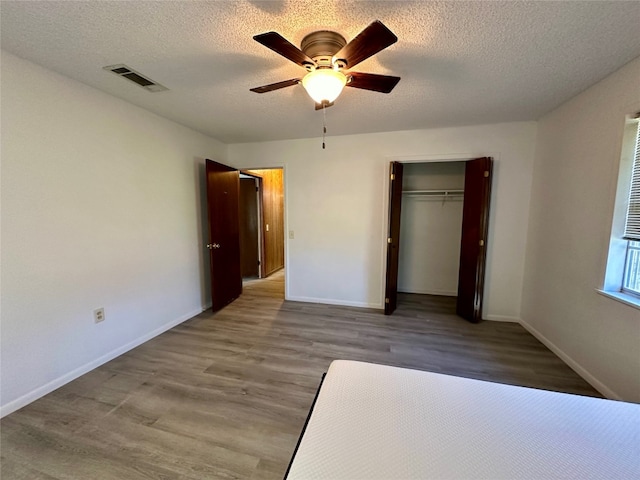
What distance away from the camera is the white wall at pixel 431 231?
423 cm

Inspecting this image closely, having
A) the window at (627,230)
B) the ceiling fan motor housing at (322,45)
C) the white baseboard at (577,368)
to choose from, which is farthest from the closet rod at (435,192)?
the ceiling fan motor housing at (322,45)

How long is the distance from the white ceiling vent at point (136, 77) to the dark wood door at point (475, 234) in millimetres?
3438

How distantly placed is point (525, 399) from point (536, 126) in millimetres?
3170

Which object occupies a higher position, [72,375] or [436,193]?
[436,193]

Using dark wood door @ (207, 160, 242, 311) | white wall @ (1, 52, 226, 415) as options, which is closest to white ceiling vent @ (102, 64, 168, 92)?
white wall @ (1, 52, 226, 415)

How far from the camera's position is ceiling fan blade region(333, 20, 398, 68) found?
3.89ft

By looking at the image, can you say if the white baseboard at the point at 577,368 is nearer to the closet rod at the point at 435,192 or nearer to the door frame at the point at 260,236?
the closet rod at the point at 435,192

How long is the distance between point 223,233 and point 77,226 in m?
1.70

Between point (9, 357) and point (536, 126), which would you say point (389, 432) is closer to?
point (9, 357)

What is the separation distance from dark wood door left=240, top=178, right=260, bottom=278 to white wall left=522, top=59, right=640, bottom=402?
4517 millimetres

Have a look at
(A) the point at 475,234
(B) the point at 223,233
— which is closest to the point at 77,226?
(B) the point at 223,233

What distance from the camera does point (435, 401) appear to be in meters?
1.19

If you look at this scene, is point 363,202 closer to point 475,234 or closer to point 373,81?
point 475,234

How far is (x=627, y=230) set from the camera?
1930 millimetres
